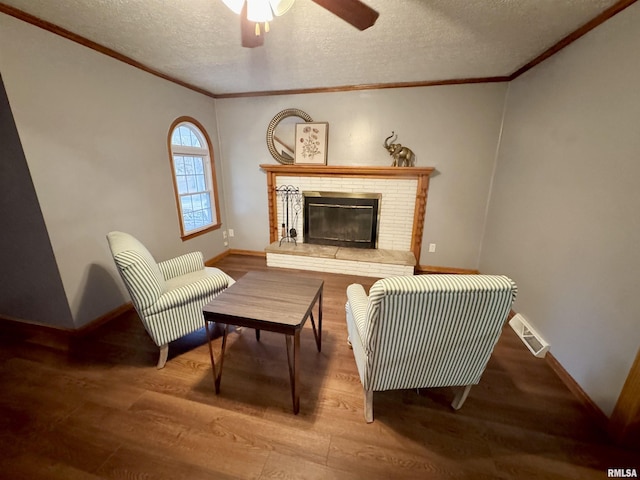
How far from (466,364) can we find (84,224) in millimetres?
2971

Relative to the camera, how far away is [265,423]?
1.44 metres

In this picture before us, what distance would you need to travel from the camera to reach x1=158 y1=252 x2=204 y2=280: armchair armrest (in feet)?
7.37

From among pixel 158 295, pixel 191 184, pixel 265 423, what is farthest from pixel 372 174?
pixel 265 423

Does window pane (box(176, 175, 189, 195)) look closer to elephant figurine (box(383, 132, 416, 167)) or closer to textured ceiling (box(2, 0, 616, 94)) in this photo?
textured ceiling (box(2, 0, 616, 94))

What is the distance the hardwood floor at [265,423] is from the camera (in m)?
1.24

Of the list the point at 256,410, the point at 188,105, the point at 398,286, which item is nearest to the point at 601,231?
the point at 398,286

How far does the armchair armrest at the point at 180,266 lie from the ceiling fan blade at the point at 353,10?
218cm

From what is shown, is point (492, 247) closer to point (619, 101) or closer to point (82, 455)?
point (619, 101)

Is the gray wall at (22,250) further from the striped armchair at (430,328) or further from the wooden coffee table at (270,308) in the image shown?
the striped armchair at (430,328)

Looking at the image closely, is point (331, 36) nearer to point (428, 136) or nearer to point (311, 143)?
point (311, 143)

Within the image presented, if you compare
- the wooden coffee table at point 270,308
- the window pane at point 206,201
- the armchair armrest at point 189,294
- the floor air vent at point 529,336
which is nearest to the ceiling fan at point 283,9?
the wooden coffee table at point 270,308

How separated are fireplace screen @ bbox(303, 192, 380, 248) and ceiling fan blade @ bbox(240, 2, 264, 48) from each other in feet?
7.20

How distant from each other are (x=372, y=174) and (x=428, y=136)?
81 cm

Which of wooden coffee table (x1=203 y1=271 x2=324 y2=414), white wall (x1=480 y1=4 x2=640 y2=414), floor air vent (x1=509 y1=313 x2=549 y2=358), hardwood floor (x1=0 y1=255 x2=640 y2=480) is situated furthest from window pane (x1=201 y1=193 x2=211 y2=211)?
floor air vent (x1=509 y1=313 x2=549 y2=358)
